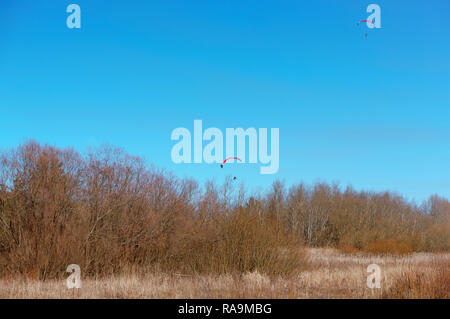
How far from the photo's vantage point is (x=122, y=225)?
17.7m

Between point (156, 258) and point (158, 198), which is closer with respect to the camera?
point (156, 258)

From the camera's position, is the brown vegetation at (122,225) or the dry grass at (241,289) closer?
the dry grass at (241,289)

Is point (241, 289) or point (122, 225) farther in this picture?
point (122, 225)

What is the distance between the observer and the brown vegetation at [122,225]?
15469 mm

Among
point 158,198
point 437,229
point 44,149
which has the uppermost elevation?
point 44,149

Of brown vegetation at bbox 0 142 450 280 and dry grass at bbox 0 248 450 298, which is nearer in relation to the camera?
dry grass at bbox 0 248 450 298

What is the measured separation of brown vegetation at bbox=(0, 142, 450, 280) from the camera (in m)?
15.5

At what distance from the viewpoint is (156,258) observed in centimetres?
1792
